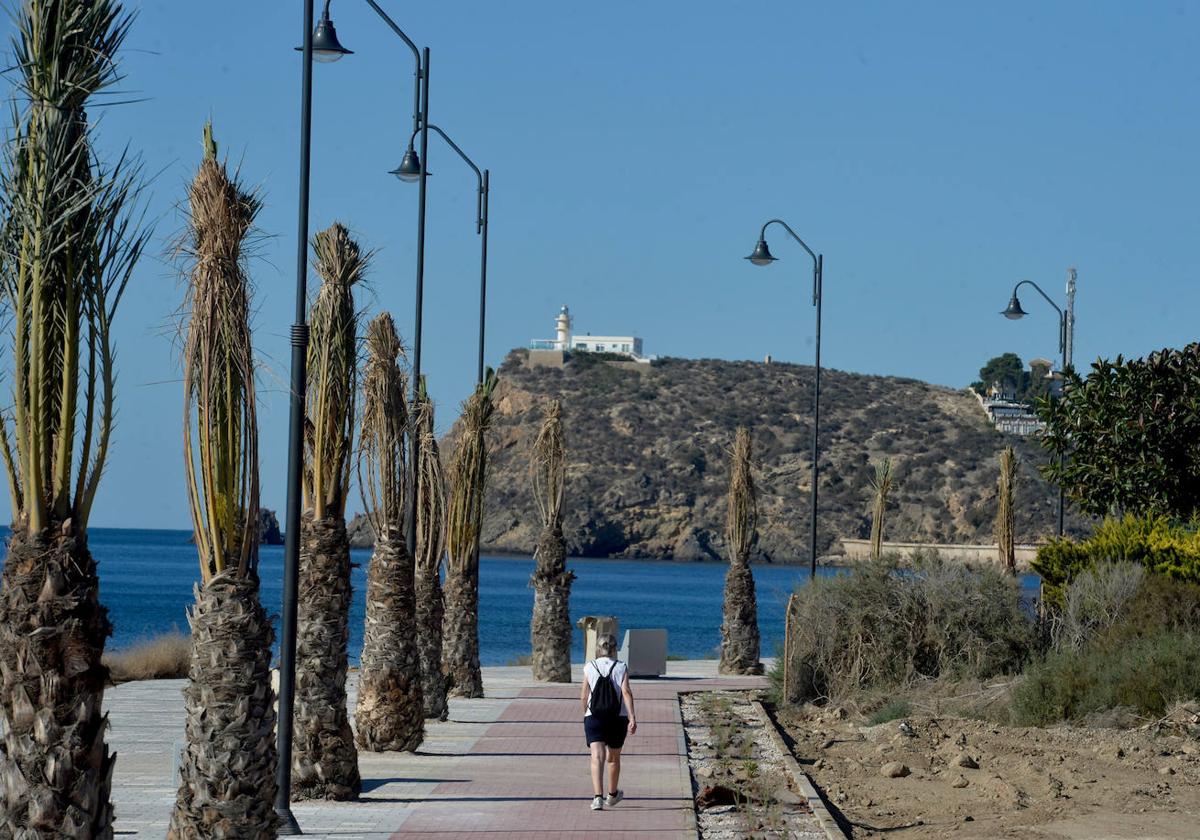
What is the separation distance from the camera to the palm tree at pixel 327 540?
44.3 feet

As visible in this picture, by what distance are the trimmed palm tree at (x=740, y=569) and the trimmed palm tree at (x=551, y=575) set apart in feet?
12.5

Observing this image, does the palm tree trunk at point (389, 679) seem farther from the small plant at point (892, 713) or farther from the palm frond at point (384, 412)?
the small plant at point (892, 713)

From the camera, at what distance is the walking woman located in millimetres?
13445

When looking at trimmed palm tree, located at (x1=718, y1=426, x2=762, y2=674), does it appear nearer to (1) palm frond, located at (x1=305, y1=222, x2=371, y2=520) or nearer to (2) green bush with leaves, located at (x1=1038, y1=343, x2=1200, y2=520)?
(2) green bush with leaves, located at (x1=1038, y1=343, x2=1200, y2=520)

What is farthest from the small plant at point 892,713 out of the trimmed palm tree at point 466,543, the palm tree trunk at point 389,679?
the palm tree trunk at point 389,679

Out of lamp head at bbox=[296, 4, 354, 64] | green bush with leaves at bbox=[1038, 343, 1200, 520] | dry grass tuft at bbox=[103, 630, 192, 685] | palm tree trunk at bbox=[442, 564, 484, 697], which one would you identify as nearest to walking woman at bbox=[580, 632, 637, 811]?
lamp head at bbox=[296, 4, 354, 64]

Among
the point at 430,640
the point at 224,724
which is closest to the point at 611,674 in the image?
the point at 224,724

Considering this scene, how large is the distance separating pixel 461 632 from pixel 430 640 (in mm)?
3711

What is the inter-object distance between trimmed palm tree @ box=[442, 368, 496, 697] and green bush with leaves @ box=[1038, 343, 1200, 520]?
10.3m

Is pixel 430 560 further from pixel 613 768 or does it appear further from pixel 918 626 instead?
pixel 918 626

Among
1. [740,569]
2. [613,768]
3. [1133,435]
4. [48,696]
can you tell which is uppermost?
[1133,435]

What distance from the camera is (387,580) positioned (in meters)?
17.2

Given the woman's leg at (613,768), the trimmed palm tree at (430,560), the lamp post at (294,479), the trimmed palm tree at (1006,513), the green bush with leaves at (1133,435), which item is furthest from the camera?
the trimmed palm tree at (1006,513)

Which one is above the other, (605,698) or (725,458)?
(725,458)
